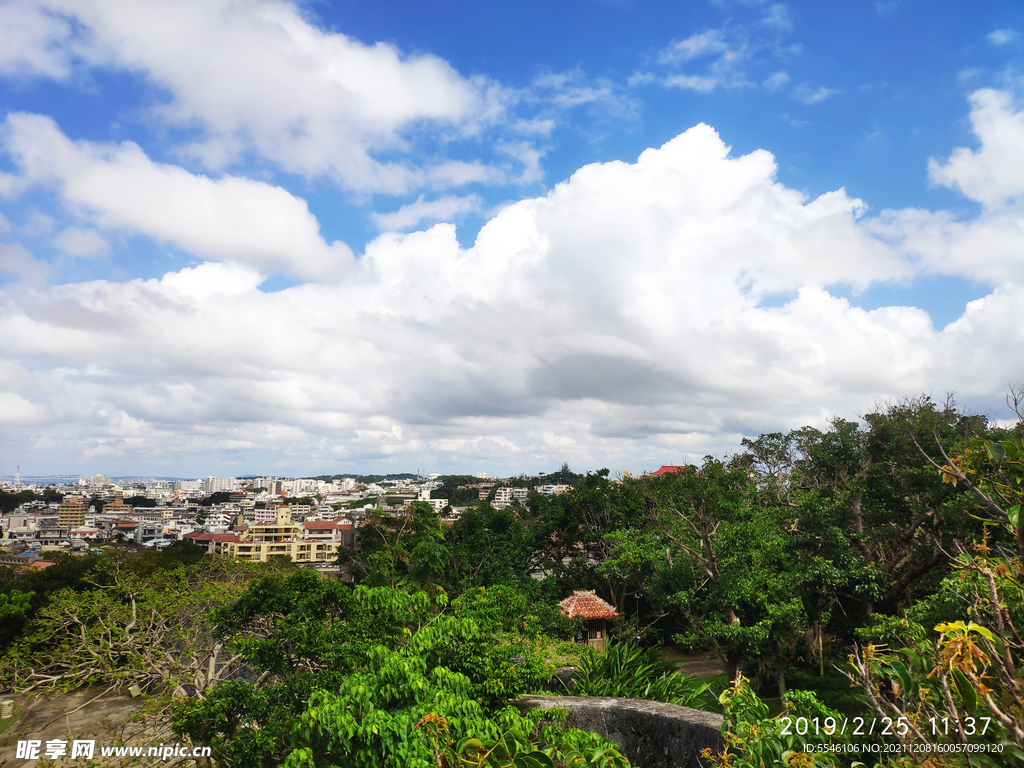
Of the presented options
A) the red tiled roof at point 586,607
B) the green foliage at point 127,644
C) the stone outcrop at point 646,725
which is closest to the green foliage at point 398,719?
the stone outcrop at point 646,725

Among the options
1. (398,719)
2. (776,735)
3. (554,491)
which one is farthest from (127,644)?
(554,491)

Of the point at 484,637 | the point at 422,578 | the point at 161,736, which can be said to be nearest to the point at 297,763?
the point at 484,637

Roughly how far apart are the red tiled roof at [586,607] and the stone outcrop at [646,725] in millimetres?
8044

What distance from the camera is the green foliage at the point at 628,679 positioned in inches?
345

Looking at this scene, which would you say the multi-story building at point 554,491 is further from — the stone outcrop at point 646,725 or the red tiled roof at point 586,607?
the stone outcrop at point 646,725

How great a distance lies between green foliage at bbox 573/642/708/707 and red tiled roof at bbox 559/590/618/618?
17.6ft

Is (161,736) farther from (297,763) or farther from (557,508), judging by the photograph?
(557,508)

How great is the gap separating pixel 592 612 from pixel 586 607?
0.71ft

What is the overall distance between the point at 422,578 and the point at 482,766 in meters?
15.3

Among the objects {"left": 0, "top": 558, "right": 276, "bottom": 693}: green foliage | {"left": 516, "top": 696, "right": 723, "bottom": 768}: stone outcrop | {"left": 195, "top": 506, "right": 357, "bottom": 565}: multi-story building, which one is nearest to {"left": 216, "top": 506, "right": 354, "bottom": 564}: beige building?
{"left": 195, "top": 506, "right": 357, "bottom": 565}: multi-story building

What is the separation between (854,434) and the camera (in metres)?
18.4

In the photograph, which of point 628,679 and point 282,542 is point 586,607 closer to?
point 628,679

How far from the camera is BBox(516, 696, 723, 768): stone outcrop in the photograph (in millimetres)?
6375

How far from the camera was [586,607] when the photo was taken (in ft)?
51.0
